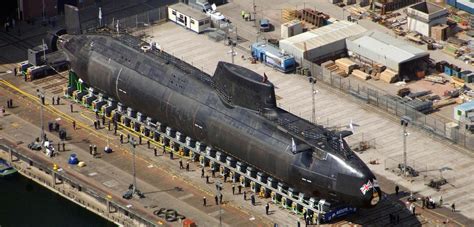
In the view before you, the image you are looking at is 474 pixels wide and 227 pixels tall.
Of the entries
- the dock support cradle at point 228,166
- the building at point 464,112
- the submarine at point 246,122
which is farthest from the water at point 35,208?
the building at point 464,112

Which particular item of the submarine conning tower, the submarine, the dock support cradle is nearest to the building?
the submarine

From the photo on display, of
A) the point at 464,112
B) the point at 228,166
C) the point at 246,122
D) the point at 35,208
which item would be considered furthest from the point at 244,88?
the point at 464,112

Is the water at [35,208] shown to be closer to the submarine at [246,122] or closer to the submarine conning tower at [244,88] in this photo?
the submarine at [246,122]

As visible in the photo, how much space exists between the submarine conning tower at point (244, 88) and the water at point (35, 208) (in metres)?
22.8

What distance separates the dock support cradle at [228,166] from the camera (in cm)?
17538

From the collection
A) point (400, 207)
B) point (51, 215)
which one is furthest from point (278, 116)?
point (51, 215)

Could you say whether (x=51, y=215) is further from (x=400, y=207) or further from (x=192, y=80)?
(x=400, y=207)

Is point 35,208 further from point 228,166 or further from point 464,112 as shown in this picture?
point 464,112

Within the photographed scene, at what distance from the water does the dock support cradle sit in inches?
670

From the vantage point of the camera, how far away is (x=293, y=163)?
17312 centimetres

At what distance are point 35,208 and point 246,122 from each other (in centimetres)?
3027

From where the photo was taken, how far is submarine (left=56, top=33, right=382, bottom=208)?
16988 cm

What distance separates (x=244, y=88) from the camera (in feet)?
590

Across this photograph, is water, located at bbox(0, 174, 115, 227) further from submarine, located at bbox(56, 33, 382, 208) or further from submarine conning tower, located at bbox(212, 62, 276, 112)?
submarine conning tower, located at bbox(212, 62, 276, 112)
